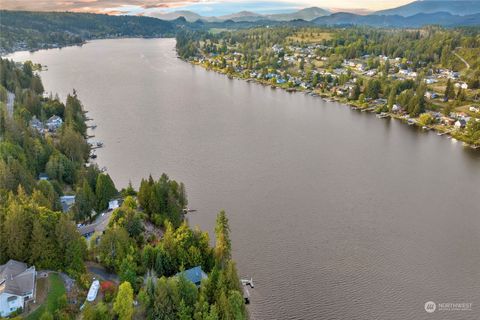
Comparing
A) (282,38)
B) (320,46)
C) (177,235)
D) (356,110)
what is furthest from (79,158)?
(282,38)

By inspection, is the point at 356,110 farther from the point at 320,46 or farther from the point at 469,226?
the point at 320,46

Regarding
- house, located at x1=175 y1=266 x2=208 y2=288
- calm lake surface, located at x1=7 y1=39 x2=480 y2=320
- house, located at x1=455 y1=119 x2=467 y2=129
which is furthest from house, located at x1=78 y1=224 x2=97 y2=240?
house, located at x1=455 y1=119 x2=467 y2=129

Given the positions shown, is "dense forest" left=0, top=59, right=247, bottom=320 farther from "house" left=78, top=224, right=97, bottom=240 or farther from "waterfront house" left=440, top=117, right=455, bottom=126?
"waterfront house" left=440, top=117, right=455, bottom=126

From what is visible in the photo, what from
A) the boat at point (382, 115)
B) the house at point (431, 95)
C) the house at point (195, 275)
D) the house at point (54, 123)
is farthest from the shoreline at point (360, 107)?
the house at point (54, 123)

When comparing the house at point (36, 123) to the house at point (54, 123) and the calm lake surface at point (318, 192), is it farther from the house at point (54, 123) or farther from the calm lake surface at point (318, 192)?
the calm lake surface at point (318, 192)

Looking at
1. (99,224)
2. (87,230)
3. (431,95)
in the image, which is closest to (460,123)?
(431,95)

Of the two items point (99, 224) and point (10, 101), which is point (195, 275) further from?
point (10, 101)
